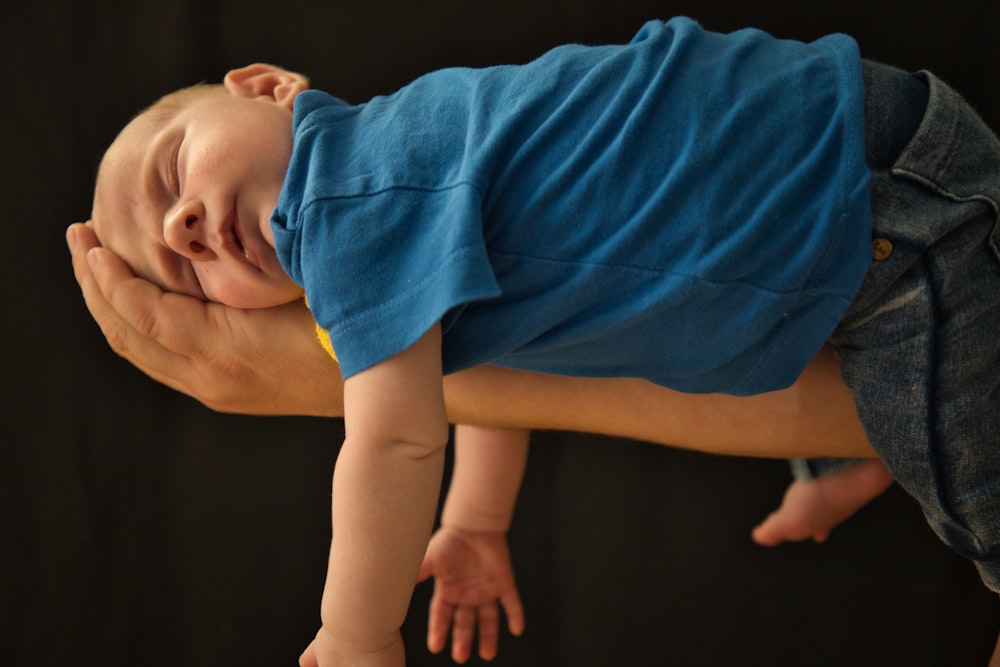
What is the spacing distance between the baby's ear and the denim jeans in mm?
508

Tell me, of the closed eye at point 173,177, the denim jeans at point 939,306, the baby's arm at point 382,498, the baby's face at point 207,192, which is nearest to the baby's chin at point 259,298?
the baby's face at point 207,192

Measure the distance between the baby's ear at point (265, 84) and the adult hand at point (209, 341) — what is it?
0.65ft

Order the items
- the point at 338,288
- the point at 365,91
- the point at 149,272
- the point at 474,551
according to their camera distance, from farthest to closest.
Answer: the point at 365,91, the point at 474,551, the point at 149,272, the point at 338,288

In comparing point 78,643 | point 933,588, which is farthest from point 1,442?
point 933,588

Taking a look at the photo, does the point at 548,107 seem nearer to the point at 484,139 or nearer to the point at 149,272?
the point at 484,139

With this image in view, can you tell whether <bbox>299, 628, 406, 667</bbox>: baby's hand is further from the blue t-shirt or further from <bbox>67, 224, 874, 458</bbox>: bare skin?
<bbox>67, 224, 874, 458</bbox>: bare skin

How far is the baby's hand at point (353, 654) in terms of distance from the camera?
2.55 feet

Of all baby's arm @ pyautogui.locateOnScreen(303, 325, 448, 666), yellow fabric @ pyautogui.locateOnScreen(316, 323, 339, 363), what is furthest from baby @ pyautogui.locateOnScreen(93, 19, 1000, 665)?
yellow fabric @ pyautogui.locateOnScreen(316, 323, 339, 363)

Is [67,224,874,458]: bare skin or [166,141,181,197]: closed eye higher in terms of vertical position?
[166,141,181,197]: closed eye

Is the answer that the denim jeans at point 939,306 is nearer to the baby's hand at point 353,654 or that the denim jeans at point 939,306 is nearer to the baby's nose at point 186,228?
the baby's hand at point 353,654

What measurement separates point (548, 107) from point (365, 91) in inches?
34.3

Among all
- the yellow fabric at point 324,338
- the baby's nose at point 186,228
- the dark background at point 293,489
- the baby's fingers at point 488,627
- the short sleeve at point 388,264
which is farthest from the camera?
the dark background at point 293,489

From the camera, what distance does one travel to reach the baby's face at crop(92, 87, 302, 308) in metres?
0.85

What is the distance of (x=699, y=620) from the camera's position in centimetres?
180
